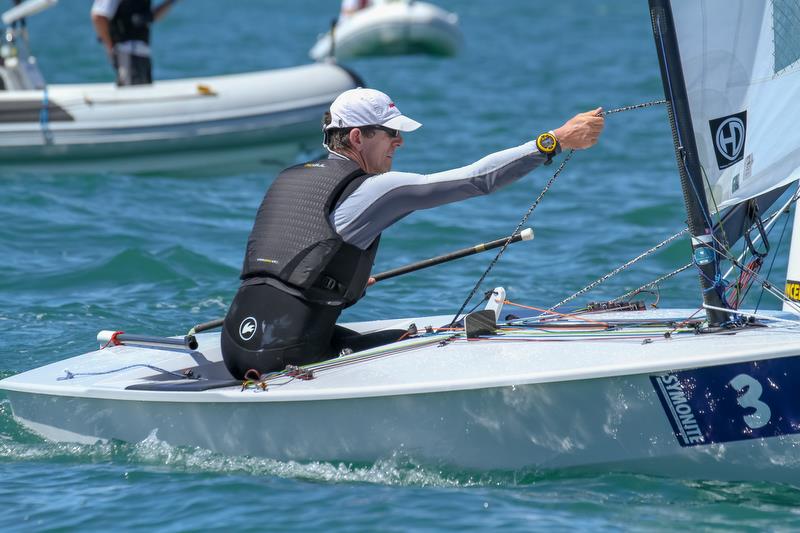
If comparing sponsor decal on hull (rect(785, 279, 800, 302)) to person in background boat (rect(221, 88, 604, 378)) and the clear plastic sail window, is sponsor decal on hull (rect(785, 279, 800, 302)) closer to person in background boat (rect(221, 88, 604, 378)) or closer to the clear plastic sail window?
the clear plastic sail window

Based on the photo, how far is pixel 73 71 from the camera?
58.4 ft

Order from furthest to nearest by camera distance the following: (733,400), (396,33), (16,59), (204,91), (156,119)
→ (396,33)
(16,59)
(204,91)
(156,119)
(733,400)

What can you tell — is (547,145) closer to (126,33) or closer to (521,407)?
(521,407)

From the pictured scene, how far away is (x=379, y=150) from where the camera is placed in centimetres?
400

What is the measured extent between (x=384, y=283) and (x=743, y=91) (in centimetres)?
335

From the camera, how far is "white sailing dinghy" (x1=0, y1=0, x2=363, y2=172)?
9.94 meters

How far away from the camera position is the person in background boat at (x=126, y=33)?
10.3 meters

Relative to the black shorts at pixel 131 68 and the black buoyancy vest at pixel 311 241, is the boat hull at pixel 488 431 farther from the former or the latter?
the black shorts at pixel 131 68

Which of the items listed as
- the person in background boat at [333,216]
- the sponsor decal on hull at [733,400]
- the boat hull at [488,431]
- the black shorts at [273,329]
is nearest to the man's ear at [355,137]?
the person in background boat at [333,216]

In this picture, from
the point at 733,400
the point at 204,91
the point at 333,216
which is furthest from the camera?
the point at 204,91

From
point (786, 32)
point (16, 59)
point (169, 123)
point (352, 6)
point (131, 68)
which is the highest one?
point (352, 6)

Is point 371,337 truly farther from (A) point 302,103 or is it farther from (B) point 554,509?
(A) point 302,103

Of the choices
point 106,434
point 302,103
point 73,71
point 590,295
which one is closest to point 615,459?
point 106,434

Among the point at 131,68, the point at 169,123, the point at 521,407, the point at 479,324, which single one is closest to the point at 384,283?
the point at 479,324
